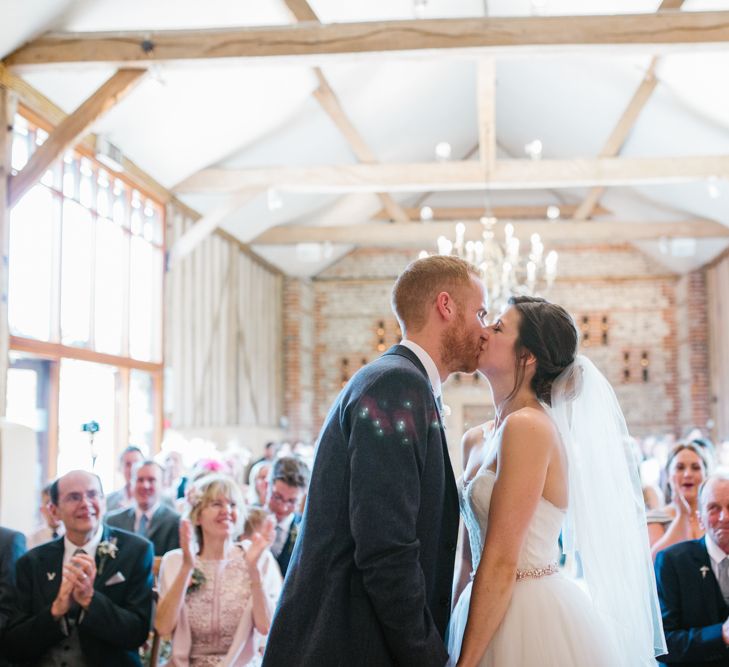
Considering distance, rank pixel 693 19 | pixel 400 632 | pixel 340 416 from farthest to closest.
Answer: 1. pixel 693 19
2. pixel 340 416
3. pixel 400 632

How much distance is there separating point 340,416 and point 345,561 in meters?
0.33

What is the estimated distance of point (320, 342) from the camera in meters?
18.9

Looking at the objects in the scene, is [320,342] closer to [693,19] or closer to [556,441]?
[693,19]

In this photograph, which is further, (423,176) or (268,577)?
(423,176)

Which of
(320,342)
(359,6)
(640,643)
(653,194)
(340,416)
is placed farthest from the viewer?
(320,342)

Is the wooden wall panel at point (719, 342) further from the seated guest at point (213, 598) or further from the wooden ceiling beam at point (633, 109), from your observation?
the seated guest at point (213, 598)

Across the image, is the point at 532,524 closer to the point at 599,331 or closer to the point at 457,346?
the point at 457,346

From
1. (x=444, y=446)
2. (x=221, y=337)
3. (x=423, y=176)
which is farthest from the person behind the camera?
(x=221, y=337)

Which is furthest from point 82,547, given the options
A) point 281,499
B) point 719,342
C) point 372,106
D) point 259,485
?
point 719,342

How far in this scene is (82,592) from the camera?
11.3 ft

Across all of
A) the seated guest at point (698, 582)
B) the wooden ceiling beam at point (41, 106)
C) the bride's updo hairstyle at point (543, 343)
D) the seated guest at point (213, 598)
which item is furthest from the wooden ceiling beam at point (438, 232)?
the bride's updo hairstyle at point (543, 343)

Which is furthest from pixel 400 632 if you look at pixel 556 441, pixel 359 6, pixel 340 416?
pixel 359 6

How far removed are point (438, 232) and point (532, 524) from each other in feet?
41.4

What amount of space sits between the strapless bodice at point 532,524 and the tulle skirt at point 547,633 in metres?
0.05
